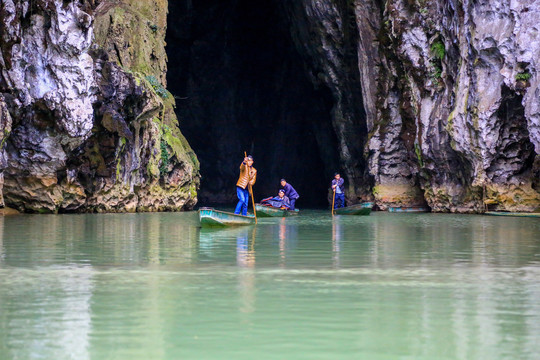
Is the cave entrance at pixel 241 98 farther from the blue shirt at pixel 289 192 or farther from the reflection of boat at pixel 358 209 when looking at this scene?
the reflection of boat at pixel 358 209

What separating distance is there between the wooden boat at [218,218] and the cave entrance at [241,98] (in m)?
35.3

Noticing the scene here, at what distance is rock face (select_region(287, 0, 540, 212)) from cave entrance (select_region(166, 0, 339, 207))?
38.8 ft

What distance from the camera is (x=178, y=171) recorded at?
3984 centimetres

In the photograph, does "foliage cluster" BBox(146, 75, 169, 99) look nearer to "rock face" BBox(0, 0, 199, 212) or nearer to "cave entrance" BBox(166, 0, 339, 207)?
"rock face" BBox(0, 0, 199, 212)

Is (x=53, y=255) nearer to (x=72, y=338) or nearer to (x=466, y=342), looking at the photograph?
(x=72, y=338)

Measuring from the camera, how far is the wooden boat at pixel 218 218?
20.1 m

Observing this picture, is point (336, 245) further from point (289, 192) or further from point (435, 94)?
point (435, 94)

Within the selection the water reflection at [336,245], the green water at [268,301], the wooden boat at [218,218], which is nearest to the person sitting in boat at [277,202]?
the wooden boat at [218,218]

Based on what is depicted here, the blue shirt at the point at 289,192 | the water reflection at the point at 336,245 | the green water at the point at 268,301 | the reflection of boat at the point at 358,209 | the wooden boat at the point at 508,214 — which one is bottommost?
the green water at the point at 268,301

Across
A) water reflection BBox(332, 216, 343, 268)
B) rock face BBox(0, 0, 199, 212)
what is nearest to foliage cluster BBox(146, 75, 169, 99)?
rock face BBox(0, 0, 199, 212)

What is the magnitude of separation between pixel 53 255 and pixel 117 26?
2591cm

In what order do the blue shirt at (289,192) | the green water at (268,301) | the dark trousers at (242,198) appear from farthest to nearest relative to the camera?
1. the blue shirt at (289,192)
2. the dark trousers at (242,198)
3. the green water at (268,301)

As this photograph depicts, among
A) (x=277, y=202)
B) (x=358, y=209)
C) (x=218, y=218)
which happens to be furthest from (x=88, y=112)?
(x=218, y=218)

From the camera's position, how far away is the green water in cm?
595
